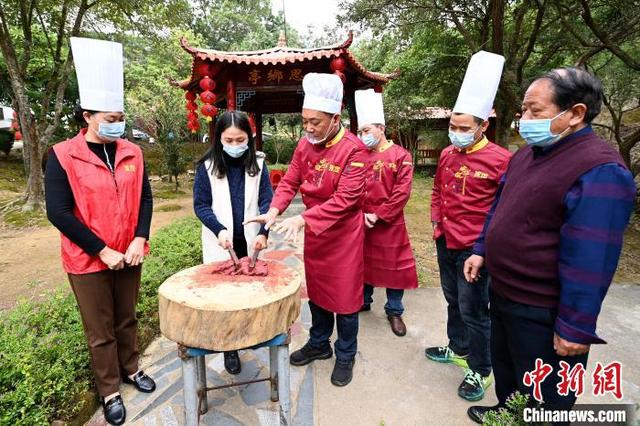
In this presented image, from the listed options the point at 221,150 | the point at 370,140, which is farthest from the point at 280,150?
the point at 221,150

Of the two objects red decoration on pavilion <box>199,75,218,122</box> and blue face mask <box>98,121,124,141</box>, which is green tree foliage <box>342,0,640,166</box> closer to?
red decoration on pavilion <box>199,75,218,122</box>

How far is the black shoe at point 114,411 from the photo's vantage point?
237cm

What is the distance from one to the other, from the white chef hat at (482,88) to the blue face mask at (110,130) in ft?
6.99

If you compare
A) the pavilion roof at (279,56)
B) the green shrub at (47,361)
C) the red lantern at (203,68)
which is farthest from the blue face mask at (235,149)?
the red lantern at (203,68)

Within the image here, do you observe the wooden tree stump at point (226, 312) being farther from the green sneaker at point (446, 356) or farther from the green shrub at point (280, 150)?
the green shrub at point (280, 150)

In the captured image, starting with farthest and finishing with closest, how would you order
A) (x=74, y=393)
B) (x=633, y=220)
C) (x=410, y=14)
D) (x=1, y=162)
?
(x=1, y=162) < (x=410, y=14) < (x=633, y=220) < (x=74, y=393)

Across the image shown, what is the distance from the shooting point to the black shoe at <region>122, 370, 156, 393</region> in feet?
8.75

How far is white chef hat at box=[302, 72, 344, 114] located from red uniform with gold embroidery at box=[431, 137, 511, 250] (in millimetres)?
934

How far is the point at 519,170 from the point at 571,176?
1.06 feet

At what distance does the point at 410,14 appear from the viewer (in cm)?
1023

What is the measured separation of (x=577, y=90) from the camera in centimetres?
160

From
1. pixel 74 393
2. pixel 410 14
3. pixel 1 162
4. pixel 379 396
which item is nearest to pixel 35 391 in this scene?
pixel 74 393

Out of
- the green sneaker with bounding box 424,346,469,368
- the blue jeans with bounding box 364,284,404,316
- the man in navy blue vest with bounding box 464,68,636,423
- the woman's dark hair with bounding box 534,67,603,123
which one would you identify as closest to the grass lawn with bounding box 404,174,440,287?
the blue jeans with bounding box 364,284,404,316

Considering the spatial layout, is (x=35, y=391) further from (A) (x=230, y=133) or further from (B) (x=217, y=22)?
(B) (x=217, y=22)
